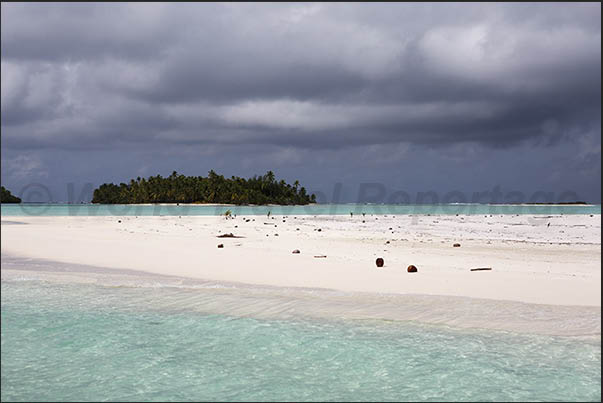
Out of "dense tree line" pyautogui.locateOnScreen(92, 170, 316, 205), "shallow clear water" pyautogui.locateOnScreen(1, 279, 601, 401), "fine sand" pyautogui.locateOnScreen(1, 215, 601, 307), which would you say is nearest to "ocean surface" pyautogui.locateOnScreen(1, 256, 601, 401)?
"shallow clear water" pyautogui.locateOnScreen(1, 279, 601, 401)

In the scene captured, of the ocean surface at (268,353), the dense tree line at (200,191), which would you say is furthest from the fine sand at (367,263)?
the dense tree line at (200,191)

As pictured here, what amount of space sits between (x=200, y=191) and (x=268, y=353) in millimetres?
128120

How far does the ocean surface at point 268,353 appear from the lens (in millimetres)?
4758

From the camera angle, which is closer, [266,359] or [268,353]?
[266,359]

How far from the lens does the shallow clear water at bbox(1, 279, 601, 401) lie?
15.6 ft

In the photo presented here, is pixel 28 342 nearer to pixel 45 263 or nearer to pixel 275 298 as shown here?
pixel 275 298

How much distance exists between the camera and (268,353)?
5.93 meters

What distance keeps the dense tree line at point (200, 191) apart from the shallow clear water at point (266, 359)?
119226 mm

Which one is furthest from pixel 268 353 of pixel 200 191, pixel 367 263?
pixel 200 191

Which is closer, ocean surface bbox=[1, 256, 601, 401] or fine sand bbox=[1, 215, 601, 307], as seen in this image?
ocean surface bbox=[1, 256, 601, 401]

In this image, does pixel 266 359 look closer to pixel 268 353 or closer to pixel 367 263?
pixel 268 353

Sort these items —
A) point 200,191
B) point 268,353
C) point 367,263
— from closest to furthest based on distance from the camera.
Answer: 1. point 268,353
2. point 367,263
3. point 200,191

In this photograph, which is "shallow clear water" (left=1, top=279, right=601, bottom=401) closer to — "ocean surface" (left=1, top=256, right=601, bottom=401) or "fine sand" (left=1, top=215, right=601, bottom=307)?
"ocean surface" (left=1, top=256, right=601, bottom=401)

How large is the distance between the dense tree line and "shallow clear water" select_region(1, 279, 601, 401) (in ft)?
391
